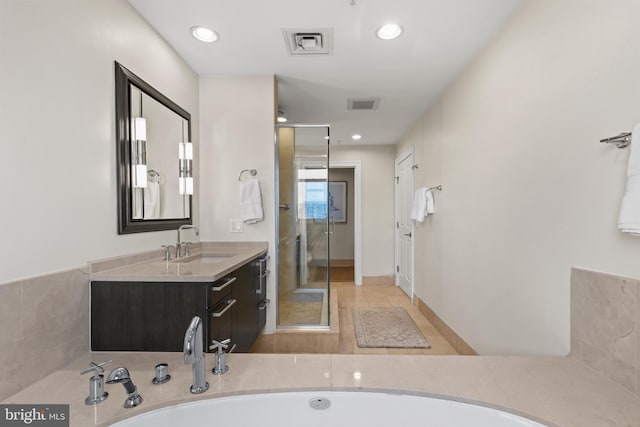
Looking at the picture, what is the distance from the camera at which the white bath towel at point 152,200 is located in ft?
6.27

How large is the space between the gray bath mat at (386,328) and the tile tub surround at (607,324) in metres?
1.63

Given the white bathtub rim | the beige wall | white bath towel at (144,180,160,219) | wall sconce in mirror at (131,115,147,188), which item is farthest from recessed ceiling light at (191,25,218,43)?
the beige wall

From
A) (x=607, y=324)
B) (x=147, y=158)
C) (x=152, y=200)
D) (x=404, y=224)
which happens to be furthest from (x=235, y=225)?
(x=404, y=224)

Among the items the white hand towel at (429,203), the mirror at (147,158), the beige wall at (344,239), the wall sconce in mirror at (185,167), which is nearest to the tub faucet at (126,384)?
the mirror at (147,158)

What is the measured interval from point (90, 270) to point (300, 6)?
181 cm

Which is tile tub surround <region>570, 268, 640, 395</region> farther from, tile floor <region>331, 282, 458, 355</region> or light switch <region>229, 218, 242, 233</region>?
light switch <region>229, 218, 242, 233</region>

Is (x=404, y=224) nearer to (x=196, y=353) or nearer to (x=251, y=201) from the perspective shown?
(x=251, y=201)

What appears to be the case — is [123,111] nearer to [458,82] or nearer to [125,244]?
[125,244]

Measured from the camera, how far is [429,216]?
11.3 feet

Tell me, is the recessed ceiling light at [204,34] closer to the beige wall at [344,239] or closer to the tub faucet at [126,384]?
the tub faucet at [126,384]

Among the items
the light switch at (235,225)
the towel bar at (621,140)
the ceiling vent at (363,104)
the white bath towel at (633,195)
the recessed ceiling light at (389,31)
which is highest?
the recessed ceiling light at (389,31)

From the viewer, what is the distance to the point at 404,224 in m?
4.66

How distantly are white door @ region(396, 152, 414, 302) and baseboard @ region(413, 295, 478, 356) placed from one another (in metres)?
0.56

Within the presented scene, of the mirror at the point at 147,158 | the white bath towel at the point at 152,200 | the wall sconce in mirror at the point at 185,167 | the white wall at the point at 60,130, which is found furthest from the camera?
the wall sconce in mirror at the point at 185,167
